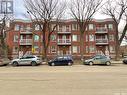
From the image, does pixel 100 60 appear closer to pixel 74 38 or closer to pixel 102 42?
pixel 102 42

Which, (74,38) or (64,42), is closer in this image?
(64,42)

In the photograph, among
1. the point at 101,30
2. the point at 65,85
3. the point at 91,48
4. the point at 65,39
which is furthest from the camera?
the point at 101,30

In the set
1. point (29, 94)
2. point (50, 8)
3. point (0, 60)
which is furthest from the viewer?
point (50, 8)

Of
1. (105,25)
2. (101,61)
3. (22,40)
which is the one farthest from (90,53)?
(101,61)

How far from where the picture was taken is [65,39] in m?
65.6

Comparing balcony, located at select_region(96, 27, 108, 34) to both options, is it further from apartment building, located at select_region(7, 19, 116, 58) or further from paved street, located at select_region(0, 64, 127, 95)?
paved street, located at select_region(0, 64, 127, 95)

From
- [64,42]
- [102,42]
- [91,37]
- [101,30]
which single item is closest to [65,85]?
[64,42]

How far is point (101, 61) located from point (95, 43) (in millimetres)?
31252

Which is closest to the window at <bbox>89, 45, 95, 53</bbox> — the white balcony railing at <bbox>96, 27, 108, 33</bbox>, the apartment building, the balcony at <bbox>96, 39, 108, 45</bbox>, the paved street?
the apartment building

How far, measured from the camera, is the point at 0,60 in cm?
3353

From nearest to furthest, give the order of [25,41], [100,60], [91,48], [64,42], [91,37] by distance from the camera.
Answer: [100,60] < [64,42] < [25,41] < [91,48] < [91,37]

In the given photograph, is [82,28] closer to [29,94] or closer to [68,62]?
[68,62]

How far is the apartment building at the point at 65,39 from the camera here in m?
65.4

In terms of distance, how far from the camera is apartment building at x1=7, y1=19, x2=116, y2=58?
65.4m
